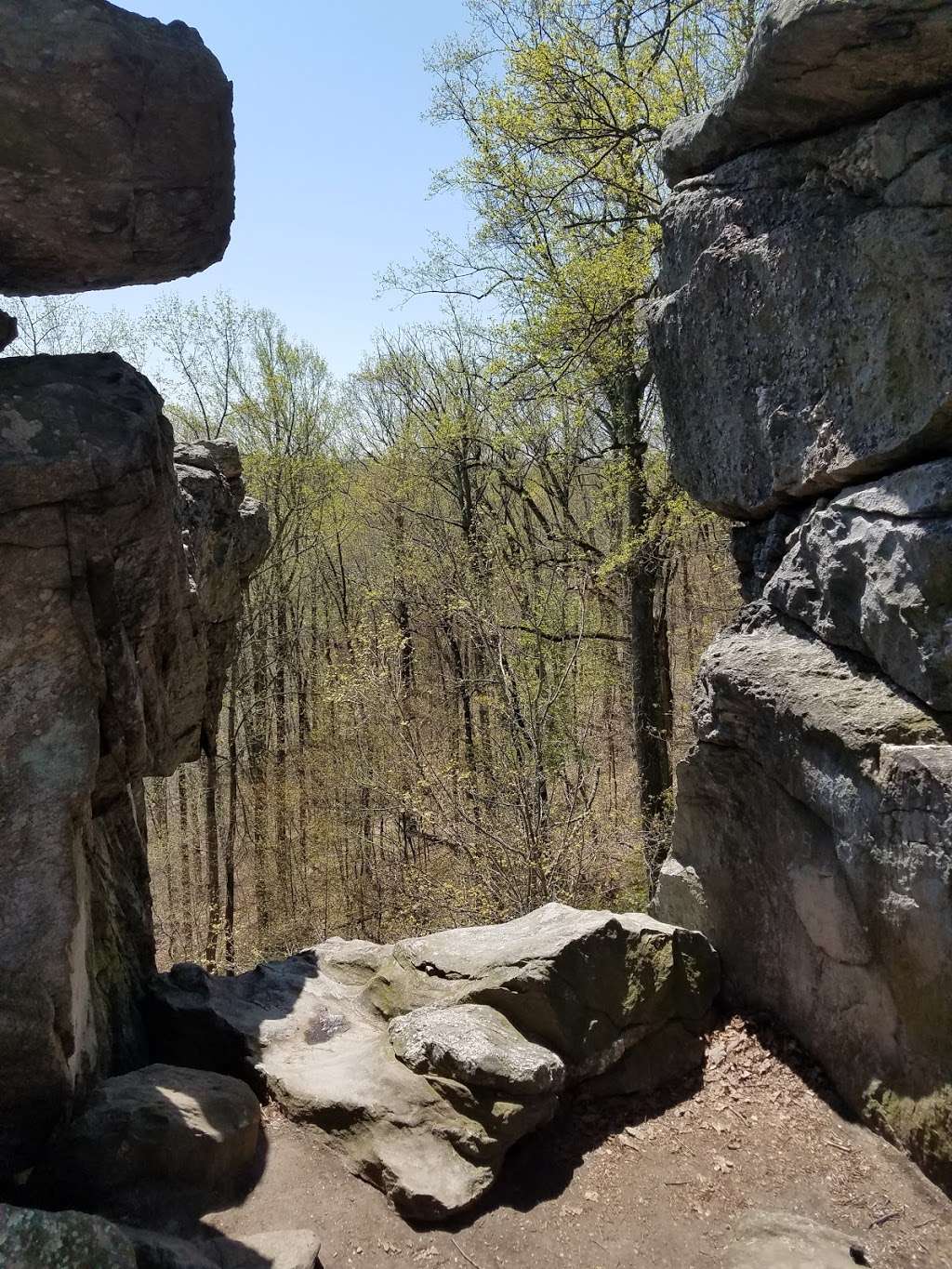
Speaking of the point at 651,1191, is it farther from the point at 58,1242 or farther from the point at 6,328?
the point at 6,328

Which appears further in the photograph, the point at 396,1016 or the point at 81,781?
the point at 396,1016

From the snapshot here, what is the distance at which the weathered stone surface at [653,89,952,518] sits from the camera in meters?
3.75

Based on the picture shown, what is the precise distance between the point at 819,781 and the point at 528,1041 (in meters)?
1.77

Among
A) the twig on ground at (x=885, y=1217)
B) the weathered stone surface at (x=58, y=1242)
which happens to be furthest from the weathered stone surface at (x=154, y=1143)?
the twig on ground at (x=885, y=1217)

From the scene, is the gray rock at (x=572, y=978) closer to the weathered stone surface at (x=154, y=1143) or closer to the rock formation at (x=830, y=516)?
the rock formation at (x=830, y=516)

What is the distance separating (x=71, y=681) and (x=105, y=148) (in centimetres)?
229

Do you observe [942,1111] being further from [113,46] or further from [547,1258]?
[113,46]

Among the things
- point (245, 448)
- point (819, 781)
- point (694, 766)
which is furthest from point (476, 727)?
point (819, 781)

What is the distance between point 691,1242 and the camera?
3.64m

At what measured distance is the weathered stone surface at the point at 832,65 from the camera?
141 inches

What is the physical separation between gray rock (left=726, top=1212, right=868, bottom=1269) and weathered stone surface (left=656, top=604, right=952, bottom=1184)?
51 cm

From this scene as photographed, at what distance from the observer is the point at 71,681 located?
4.07 metres

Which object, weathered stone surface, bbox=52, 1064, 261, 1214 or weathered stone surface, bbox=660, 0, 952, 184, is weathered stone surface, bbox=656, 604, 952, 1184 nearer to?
weathered stone surface, bbox=660, 0, 952, 184

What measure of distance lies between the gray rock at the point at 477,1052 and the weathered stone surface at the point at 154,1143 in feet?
2.51
